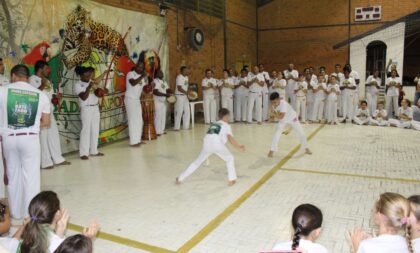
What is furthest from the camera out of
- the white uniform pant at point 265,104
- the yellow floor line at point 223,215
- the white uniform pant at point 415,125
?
the white uniform pant at point 265,104

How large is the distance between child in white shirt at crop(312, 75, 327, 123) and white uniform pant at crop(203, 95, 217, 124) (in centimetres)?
331

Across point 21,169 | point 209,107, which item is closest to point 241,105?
point 209,107

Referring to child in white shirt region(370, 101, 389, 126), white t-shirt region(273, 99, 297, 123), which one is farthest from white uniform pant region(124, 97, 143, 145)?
child in white shirt region(370, 101, 389, 126)

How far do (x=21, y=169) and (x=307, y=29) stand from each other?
1539cm

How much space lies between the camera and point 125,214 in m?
4.53

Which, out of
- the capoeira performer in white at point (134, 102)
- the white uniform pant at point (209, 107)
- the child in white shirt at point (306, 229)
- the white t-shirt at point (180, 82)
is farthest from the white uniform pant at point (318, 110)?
the child in white shirt at point (306, 229)

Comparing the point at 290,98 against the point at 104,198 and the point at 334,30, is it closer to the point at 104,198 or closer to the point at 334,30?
the point at 334,30

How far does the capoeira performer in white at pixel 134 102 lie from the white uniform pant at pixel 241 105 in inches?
186

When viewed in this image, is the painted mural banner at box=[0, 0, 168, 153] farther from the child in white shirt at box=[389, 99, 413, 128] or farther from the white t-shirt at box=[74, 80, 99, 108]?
the child in white shirt at box=[389, 99, 413, 128]

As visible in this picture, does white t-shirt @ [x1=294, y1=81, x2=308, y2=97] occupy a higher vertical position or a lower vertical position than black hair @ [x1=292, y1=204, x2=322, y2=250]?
higher

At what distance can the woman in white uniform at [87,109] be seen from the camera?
24.6 feet

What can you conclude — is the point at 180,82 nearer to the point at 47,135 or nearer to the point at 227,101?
the point at 227,101

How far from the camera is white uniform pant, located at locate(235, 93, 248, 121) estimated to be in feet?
42.1

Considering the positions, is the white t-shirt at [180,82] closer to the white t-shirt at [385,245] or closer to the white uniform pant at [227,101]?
the white uniform pant at [227,101]
